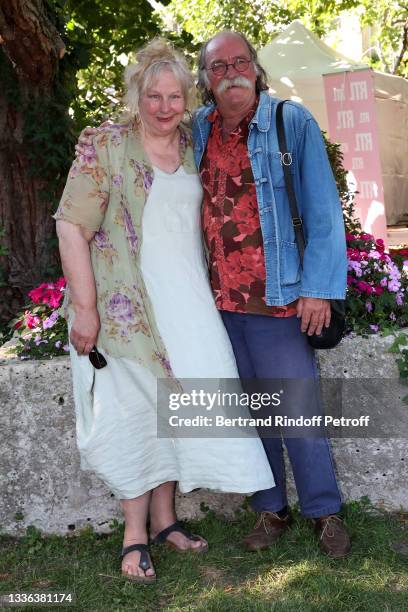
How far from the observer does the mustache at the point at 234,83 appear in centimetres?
292

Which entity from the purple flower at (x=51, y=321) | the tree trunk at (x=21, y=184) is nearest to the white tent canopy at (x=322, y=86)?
the tree trunk at (x=21, y=184)

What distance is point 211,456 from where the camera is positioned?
10.0 ft

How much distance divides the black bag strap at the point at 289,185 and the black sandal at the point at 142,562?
1339 mm

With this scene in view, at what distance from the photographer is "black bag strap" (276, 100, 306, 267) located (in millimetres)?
2873

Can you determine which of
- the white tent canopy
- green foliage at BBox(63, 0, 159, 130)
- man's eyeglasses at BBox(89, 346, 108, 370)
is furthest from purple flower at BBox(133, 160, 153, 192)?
the white tent canopy

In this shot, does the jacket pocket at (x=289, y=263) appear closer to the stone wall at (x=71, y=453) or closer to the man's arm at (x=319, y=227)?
the man's arm at (x=319, y=227)

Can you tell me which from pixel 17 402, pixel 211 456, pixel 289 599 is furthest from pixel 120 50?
pixel 289 599

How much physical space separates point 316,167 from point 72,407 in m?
1.57

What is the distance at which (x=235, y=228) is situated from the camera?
294 centimetres

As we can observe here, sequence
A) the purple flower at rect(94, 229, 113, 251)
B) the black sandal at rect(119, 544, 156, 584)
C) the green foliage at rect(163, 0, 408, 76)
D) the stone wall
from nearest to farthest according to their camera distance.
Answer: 1. the purple flower at rect(94, 229, 113, 251)
2. the black sandal at rect(119, 544, 156, 584)
3. the stone wall
4. the green foliage at rect(163, 0, 408, 76)

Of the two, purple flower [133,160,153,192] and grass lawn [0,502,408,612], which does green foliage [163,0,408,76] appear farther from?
grass lawn [0,502,408,612]

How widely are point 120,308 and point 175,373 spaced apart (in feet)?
1.08

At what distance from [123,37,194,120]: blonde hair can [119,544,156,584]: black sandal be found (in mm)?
1712

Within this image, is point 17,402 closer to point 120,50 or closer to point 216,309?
point 216,309
